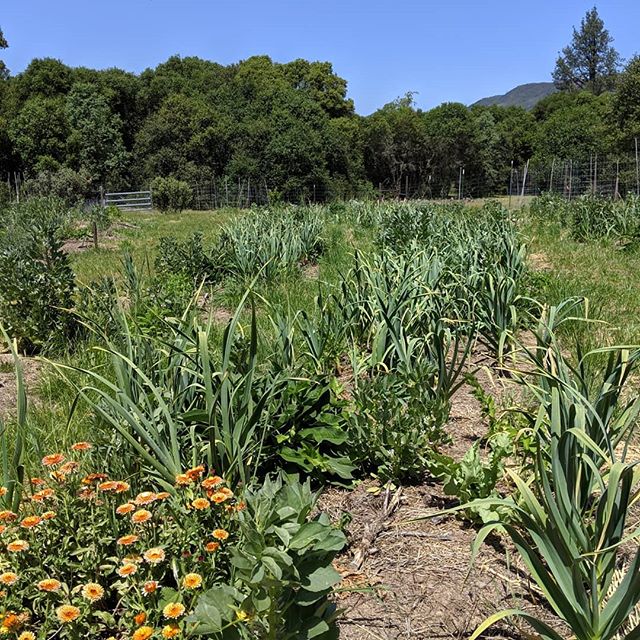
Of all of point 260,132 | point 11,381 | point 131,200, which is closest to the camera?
point 11,381

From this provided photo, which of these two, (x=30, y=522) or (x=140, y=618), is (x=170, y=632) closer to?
(x=140, y=618)

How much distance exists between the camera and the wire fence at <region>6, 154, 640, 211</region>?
63.3 ft

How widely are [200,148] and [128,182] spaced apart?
16.0ft

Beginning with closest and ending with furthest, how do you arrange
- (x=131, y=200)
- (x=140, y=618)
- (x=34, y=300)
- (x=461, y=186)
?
(x=140, y=618) < (x=34, y=300) < (x=131, y=200) < (x=461, y=186)

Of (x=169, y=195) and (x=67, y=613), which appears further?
(x=169, y=195)

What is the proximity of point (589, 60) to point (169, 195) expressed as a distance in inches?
2150

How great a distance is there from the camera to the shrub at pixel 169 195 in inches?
952

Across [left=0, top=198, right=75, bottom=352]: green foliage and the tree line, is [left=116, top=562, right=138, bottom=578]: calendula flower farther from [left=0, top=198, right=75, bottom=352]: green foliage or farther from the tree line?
the tree line

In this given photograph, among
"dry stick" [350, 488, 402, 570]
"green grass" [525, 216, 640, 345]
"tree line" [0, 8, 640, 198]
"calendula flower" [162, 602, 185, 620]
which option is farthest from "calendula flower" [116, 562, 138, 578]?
"tree line" [0, 8, 640, 198]

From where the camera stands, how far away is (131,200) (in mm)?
26641

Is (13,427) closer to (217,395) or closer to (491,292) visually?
(217,395)

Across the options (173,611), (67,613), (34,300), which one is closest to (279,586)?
(173,611)

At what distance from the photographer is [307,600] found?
1.28 metres

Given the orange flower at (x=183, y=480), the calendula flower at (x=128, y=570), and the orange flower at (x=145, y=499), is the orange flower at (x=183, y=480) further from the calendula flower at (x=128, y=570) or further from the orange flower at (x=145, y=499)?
the calendula flower at (x=128, y=570)
